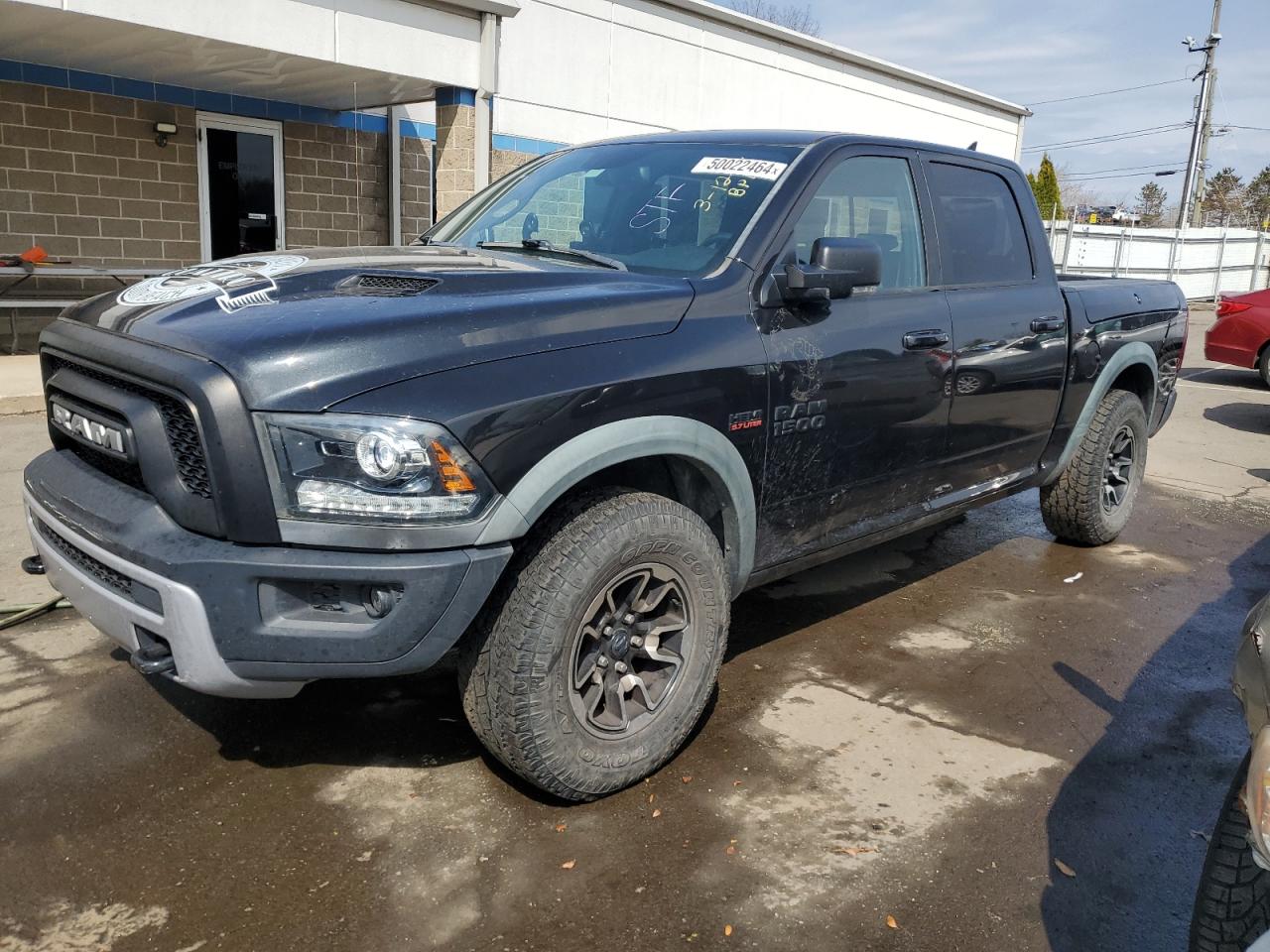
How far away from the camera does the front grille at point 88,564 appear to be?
2.64 m

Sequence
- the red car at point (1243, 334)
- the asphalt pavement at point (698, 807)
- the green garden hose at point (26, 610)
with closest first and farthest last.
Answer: the asphalt pavement at point (698, 807) → the green garden hose at point (26, 610) → the red car at point (1243, 334)

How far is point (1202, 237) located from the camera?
28969 millimetres

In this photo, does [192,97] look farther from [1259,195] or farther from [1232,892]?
[1259,195]

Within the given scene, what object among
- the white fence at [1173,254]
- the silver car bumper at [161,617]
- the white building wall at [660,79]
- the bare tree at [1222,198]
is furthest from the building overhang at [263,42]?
the bare tree at [1222,198]

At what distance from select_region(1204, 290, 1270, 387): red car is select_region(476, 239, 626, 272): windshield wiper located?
37.0 ft

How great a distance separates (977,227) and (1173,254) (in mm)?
27743

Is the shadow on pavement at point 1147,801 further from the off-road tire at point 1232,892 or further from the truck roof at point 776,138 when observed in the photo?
the truck roof at point 776,138

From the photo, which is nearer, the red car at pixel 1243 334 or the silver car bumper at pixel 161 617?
the silver car bumper at pixel 161 617

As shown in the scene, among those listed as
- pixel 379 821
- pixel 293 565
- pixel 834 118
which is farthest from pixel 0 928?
pixel 834 118

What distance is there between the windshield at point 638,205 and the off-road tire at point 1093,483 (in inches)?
104

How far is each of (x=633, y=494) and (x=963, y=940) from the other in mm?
1405

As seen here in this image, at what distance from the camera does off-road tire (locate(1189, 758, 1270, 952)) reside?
6.54ft

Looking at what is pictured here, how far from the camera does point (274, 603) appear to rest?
2.48 meters

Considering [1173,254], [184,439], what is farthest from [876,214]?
[1173,254]
